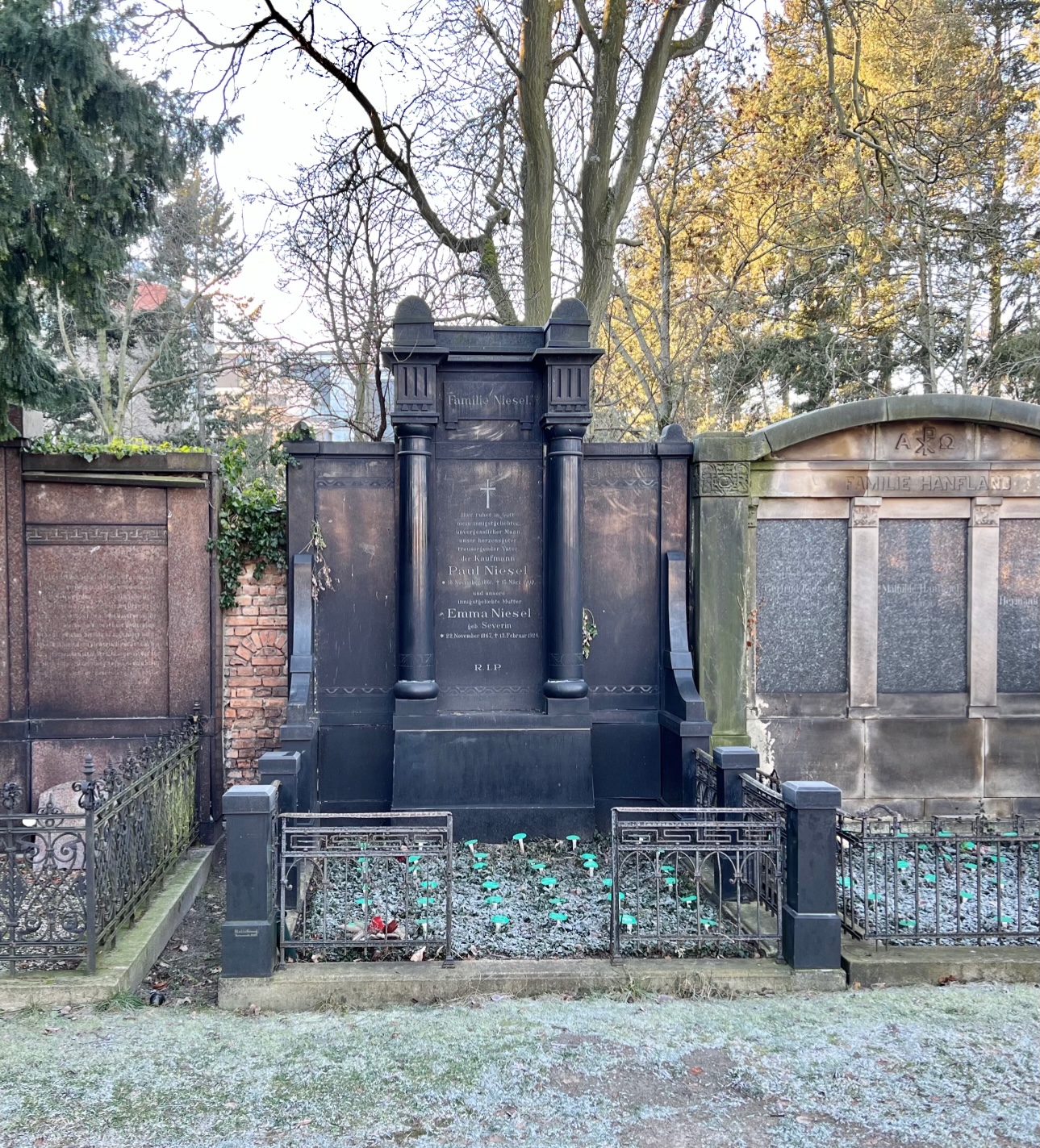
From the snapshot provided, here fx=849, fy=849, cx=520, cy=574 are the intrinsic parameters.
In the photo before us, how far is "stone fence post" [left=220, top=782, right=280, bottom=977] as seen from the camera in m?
4.23

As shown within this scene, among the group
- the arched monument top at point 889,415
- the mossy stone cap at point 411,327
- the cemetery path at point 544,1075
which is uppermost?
the mossy stone cap at point 411,327

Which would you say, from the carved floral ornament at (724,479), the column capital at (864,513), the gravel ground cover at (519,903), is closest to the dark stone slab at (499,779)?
the gravel ground cover at (519,903)

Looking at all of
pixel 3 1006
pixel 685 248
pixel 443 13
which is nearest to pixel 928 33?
pixel 685 248

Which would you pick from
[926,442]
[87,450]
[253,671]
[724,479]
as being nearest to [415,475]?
[253,671]

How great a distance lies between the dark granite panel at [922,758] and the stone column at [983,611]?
11.1 inches

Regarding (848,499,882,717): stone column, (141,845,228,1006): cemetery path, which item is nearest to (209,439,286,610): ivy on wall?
(141,845,228,1006): cemetery path

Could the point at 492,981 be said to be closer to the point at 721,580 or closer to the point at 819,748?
the point at 721,580

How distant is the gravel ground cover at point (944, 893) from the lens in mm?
4495

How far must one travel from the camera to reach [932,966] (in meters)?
4.43

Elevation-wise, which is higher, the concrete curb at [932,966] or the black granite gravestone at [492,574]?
the black granite gravestone at [492,574]

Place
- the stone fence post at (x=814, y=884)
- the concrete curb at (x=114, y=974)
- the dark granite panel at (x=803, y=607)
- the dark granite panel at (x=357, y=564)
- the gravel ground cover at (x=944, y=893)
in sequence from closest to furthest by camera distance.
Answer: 1. the concrete curb at (x=114, y=974)
2. the stone fence post at (x=814, y=884)
3. the gravel ground cover at (x=944, y=893)
4. the dark granite panel at (x=357, y=564)
5. the dark granite panel at (x=803, y=607)

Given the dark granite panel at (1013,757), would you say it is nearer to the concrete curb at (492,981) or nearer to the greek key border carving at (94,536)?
the concrete curb at (492,981)

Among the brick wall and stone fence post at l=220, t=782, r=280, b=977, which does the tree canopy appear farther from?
stone fence post at l=220, t=782, r=280, b=977

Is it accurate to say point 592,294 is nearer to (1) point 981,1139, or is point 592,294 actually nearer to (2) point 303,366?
(2) point 303,366
